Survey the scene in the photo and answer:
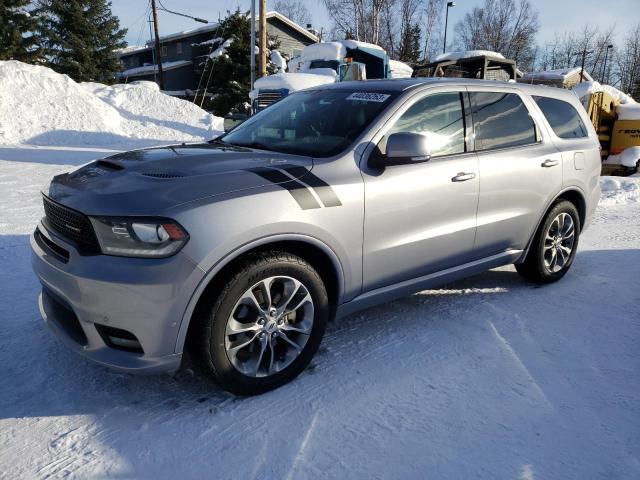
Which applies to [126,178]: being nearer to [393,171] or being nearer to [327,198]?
[327,198]

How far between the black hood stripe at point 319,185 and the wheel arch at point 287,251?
0.23 metres

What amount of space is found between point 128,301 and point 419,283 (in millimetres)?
1877

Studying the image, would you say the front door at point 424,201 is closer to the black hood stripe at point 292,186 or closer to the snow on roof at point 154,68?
the black hood stripe at point 292,186

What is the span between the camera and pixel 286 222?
2.52m

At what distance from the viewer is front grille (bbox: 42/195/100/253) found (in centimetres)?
235

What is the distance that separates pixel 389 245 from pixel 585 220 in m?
2.63

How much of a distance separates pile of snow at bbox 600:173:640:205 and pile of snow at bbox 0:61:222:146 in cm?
1178

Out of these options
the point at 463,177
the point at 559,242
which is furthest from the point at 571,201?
the point at 463,177

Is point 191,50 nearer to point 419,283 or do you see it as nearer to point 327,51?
point 327,51

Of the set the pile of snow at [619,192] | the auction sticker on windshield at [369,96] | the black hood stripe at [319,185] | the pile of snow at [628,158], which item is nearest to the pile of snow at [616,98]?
the pile of snow at [628,158]

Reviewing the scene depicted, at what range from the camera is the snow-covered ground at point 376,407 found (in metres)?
2.18

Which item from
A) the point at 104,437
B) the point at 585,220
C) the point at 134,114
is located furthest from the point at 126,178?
the point at 134,114

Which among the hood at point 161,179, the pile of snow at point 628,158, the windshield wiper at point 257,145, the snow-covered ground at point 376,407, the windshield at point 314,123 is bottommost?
the snow-covered ground at point 376,407

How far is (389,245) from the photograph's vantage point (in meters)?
3.00
